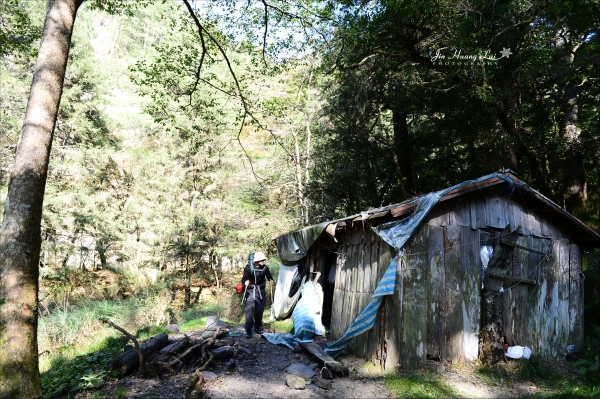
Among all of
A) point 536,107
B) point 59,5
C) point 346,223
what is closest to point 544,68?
point 536,107

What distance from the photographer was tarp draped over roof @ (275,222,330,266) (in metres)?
9.98

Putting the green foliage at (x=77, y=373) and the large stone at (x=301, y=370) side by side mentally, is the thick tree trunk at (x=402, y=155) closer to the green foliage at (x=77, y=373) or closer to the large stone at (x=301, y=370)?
the large stone at (x=301, y=370)

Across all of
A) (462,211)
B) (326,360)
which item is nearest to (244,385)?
(326,360)

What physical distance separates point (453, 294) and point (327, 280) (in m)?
4.11

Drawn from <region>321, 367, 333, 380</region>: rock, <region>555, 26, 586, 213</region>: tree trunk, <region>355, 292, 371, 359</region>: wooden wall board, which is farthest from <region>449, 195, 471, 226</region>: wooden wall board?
<region>555, 26, 586, 213</region>: tree trunk

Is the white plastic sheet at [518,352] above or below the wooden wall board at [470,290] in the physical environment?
below

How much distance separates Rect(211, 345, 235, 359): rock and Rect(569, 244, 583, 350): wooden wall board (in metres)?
7.17

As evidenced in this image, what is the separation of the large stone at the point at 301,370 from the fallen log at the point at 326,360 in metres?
0.27

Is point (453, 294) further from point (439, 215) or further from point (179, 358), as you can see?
point (179, 358)

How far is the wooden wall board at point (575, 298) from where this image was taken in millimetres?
8609

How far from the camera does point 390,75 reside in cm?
1307

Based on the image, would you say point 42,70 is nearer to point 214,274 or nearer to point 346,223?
point 346,223

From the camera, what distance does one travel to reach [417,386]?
6285mm

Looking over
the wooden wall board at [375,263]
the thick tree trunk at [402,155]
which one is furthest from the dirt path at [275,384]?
the thick tree trunk at [402,155]
